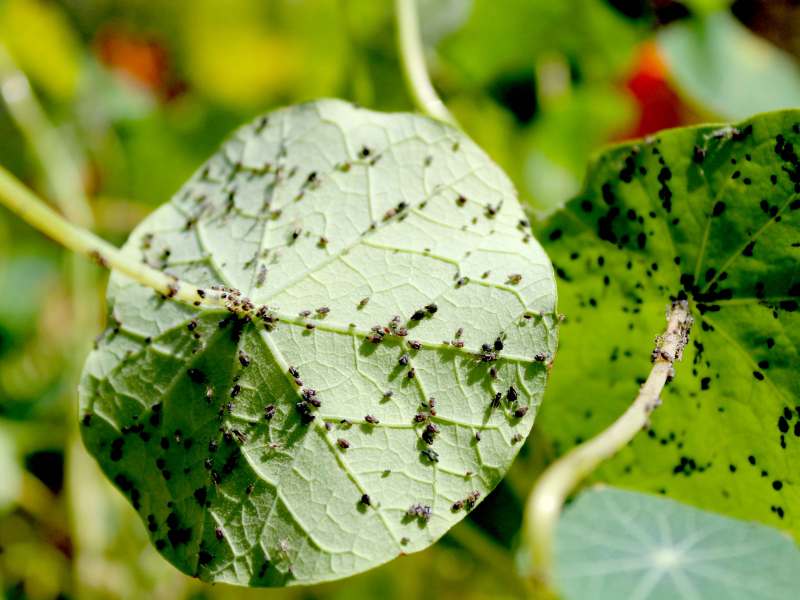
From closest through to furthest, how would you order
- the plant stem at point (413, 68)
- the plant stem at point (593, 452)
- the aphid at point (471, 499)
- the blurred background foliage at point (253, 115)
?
the plant stem at point (593, 452), the aphid at point (471, 499), the plant stem at point (413, 68), the blurred background foliage at point (253, 115)

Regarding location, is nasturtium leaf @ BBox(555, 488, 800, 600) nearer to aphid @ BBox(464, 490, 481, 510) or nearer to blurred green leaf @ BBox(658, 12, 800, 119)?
aphid @ BBox(464, 490, 481, 510)

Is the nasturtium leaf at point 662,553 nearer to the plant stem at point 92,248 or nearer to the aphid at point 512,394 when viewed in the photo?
the aphid at point 512,394

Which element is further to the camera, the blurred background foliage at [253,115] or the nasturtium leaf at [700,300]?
the blurred background foliage at [253,115]

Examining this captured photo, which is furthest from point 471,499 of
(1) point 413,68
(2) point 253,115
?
(2) point 253,115

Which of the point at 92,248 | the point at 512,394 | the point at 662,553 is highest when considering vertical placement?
the point at 92,248

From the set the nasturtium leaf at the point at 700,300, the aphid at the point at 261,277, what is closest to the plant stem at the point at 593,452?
the nasturtium leaf at the point at 700,300

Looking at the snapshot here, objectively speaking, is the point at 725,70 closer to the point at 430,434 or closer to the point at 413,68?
the point at 413,68
